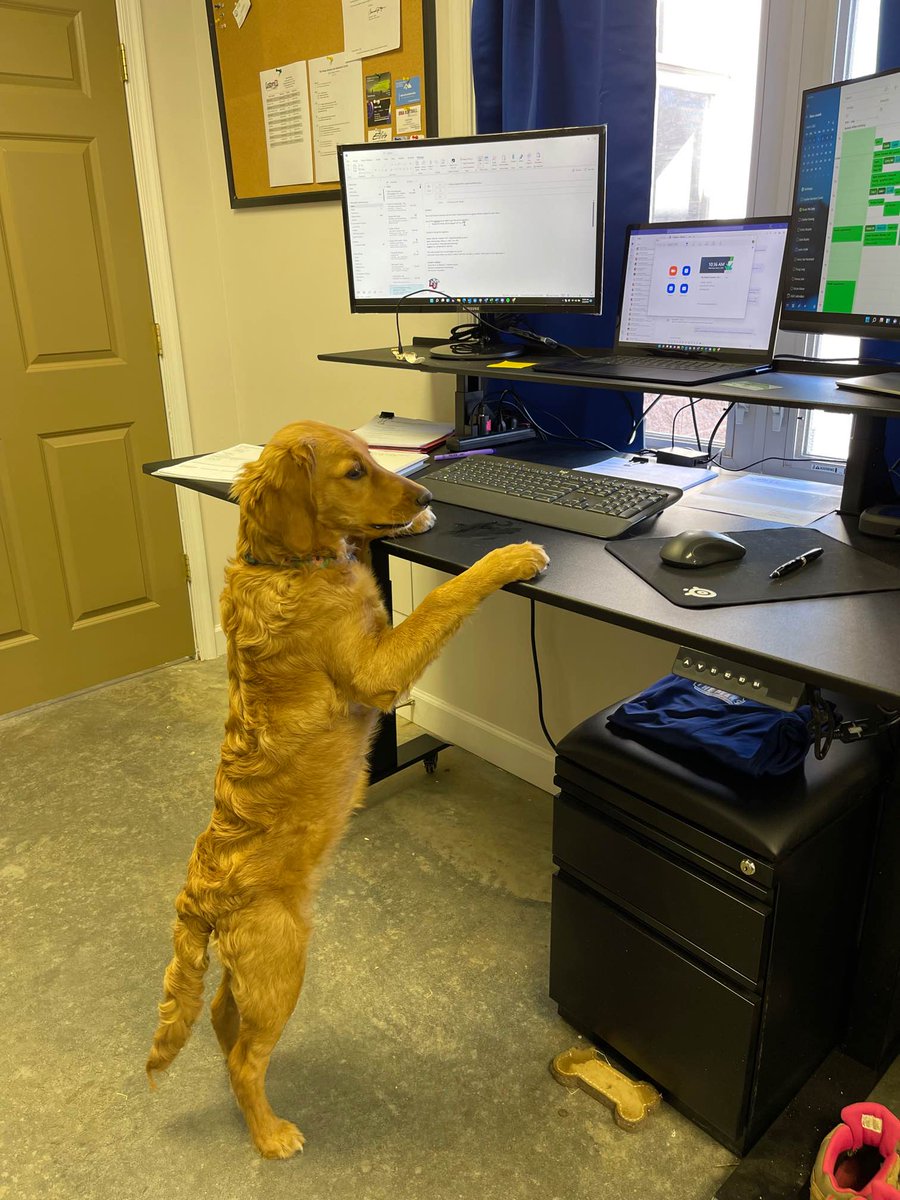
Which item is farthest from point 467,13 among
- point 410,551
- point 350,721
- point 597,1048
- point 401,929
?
point 597,1048

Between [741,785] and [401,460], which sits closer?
[741,785]

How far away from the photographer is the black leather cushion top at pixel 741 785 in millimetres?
1259

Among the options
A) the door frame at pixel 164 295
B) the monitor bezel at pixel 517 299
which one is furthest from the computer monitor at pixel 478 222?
the door frame at pixel 164 295

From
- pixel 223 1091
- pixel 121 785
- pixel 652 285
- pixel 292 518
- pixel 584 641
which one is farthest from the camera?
pixel 121 785

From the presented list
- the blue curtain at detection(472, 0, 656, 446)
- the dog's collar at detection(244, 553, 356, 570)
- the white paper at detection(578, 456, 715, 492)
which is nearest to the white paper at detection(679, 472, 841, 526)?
the white paper at detection(578, 456, 715, 492)

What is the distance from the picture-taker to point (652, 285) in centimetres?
183

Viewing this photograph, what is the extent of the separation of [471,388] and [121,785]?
1.57 meters

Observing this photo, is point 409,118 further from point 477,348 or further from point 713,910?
point 713,910

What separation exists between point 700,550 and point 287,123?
2.08m

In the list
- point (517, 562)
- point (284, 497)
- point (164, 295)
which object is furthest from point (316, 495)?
point (164, 295)

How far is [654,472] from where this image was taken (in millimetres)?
1832

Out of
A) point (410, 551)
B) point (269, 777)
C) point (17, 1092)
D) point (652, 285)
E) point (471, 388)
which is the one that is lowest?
point (17, 1092)

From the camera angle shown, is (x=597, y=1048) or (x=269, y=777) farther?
(x=597, y=1048)

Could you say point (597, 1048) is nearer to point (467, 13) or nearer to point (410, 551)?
point (410, 551)
